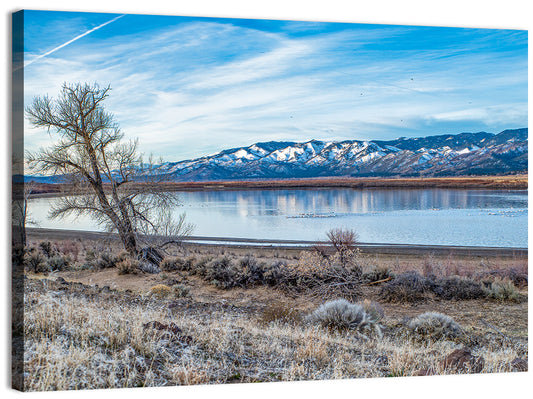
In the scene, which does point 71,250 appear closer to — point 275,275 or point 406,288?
point 275,275

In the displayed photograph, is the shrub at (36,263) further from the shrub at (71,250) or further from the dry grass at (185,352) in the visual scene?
the dry grass at (185,352)

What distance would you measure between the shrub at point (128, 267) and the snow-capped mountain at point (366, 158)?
6.53ft

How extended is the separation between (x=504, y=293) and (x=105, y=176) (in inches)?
327

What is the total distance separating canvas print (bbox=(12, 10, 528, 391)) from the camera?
461 cm

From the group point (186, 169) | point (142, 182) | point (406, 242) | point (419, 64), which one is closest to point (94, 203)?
point (142, 182)

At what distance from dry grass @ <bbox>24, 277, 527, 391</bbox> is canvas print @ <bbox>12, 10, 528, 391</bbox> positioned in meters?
0.02

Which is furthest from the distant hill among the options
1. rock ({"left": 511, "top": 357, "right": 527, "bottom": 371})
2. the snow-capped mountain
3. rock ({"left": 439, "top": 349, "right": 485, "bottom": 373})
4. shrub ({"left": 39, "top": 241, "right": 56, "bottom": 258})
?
rock ({"left": 439, "top": 349, "right": 485, "bottom": 373})

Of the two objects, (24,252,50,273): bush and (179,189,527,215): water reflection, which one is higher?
(179,189,527,215): water reflection

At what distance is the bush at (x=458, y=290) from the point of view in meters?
8.52

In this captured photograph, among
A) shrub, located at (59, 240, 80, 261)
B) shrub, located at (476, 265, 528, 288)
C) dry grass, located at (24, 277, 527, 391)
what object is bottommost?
shrub, located at (59, 240, 80, 261)

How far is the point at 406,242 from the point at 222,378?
12.6 metres

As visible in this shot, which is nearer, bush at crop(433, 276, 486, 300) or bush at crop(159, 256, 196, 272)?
bush at crop(433, 276, 486, 300)

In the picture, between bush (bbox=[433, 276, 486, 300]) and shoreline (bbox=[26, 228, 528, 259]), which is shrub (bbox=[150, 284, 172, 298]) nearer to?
shoreline (bbox=[26, 228, 528, 259])

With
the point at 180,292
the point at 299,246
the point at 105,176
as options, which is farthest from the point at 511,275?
the point at 105,176
